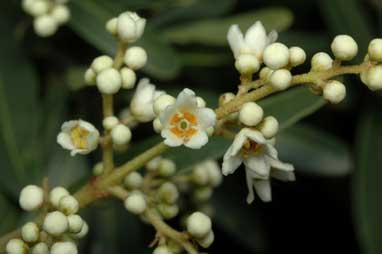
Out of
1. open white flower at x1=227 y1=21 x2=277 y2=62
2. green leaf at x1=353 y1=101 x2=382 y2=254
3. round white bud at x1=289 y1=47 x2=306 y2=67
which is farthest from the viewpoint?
green leaf at x1=353 y1=101 x2=382 y2=254

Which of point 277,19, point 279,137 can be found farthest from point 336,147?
point 277,19

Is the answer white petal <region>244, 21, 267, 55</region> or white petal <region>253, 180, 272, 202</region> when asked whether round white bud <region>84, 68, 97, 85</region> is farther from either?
white petal <region>253, 180, 272, 202</region>

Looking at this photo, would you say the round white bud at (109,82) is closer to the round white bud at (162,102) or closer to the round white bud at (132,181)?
the round white bud at (162,102)

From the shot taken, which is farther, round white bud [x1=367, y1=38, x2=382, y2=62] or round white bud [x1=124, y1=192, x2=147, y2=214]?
round white bud [x1=124, y1=192, x2=147, y2=214]

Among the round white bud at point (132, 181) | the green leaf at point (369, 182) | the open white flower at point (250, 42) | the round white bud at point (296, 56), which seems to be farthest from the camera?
the green leaf at point (369, 182)

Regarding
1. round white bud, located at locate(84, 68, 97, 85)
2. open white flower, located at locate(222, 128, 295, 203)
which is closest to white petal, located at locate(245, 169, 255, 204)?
open white flower, located at locate(222, 128, 295, 203)

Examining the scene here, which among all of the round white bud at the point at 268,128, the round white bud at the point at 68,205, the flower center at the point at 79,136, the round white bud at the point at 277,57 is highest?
the round white bud at the point at 277,57

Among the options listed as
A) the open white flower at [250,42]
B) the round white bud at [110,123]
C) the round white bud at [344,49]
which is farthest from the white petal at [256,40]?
the round white bud at [110,123]
